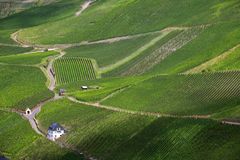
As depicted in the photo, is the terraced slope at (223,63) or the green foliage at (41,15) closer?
the terraced slope at (223,63)

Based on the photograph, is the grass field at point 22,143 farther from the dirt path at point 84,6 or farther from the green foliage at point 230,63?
the dirt path at point 84,6

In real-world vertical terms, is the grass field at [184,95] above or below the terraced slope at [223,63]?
above

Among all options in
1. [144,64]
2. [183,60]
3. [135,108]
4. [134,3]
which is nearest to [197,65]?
[183,60]

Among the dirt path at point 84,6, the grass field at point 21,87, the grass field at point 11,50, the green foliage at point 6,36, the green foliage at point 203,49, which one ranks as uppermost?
the green foliage at point 203,49

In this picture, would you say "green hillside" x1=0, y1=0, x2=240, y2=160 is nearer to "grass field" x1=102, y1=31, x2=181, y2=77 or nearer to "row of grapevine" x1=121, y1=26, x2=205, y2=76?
"row of grapevine" x1=121, y1=26, x2=205, y2=76

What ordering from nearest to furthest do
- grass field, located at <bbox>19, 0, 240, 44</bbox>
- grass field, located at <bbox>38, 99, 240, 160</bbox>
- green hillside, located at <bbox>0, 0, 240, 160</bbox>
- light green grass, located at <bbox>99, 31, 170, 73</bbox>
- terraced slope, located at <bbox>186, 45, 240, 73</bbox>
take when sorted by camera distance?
1. grass field, located at <bbox>38, 99, 240, 160</bbox>
2. green hillside, located at <bbox>0, 0, 240, 160</bbox>
3. terraced slope, located at <bbox>186, 45, 240, 73</bbox>
4. light green grass, located at <bbox>99, 31, 170, 73</bbox>
5. grass field, located at <bbox>19, 0, 240, 44</bbox>

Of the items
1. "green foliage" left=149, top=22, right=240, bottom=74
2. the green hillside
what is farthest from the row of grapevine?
"green foliage" left=149, top=22, right=240, bottom=74

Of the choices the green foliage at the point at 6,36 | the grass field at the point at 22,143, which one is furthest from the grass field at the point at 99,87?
the green foliage at the point at 6,36
